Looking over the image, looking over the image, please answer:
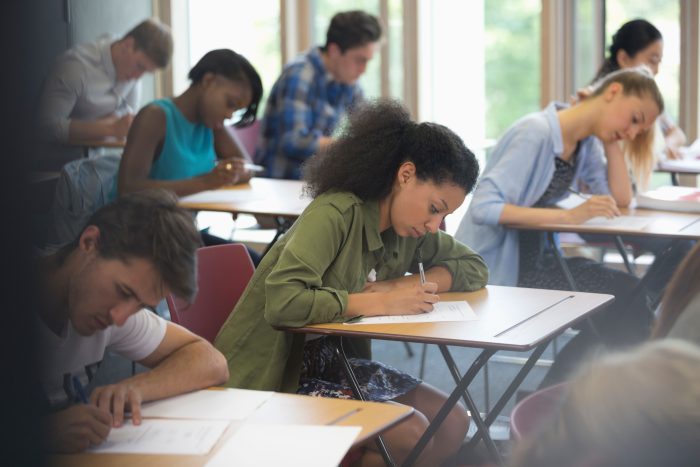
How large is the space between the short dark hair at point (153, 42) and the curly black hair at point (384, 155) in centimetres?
242

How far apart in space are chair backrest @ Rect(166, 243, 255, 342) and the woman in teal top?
0.12 meters

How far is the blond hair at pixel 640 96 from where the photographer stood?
10.1 feet

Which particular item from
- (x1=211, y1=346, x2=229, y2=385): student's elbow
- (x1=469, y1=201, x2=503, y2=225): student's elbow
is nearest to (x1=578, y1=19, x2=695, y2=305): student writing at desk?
(x1=469, y1=201, x2=503, y2=225): student's elbow

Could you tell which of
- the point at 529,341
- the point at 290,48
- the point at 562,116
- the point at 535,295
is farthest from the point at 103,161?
the point at 290,48

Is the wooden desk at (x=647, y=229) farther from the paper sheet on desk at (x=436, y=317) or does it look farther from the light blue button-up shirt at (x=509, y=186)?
the paper sheet on desk at (x=436, y=317)

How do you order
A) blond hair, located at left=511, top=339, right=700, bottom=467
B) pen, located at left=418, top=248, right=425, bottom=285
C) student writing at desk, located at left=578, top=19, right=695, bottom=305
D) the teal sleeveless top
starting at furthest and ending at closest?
the teal sleeveless top < student writing at desk, located at left=578, top=19, right=695, bottom=305 < pen, located at left=418, top=248, right=425, bottom=285 < blond hair, located at left=511, top=339, right=700, bottom=467

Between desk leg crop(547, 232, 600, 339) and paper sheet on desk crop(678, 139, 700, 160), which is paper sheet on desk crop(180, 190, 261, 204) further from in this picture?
paper sheet on desk crop(678, 139, 700, 160)

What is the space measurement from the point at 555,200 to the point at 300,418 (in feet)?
6.84

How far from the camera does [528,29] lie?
5.62 meters

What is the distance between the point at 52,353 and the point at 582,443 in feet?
0.93

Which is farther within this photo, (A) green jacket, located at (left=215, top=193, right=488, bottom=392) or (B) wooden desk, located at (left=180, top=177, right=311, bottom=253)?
(B) wooden desk, located at (left=180, top=177, right=311, bottom=253)

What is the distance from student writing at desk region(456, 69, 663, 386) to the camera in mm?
2934

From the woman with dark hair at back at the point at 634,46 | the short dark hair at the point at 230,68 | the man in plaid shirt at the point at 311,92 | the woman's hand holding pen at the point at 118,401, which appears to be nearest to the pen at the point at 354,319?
the woman's hand holding pen at the point at 118,401

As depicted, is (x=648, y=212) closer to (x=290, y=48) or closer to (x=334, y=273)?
(x=334, y=273)
